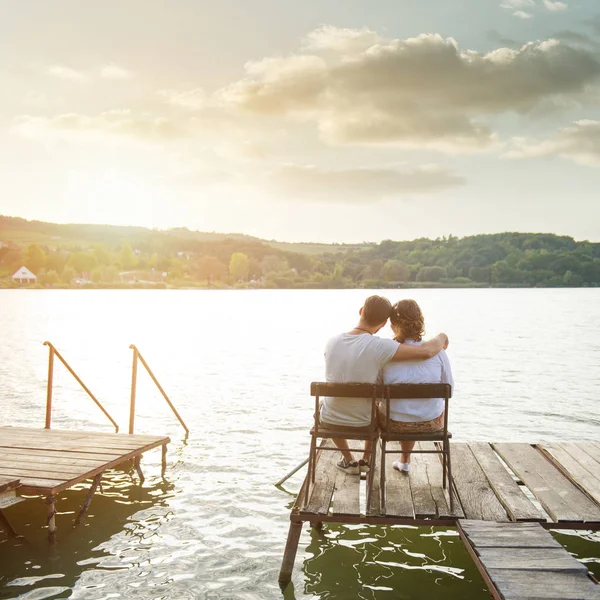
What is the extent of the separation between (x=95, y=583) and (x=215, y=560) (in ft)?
4.46

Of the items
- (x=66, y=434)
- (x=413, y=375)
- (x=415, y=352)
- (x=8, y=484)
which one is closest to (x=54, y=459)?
(x=8, y=484)

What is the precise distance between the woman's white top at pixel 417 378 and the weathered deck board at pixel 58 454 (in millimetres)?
3933

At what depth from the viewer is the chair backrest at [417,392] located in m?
6.34

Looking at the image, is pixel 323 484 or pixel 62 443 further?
pixel 62 443

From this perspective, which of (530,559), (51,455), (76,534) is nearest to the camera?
(530,559)

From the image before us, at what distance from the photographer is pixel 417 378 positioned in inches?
268

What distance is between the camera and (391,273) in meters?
148

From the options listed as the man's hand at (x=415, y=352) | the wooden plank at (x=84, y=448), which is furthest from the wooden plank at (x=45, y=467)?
the man's hand at (x=415, y=352)

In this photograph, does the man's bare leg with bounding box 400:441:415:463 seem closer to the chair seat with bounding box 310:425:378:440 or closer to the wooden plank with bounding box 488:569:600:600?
the chair seat with bounding box 310:425:378:440

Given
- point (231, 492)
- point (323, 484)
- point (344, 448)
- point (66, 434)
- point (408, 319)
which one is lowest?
point (231, 492)

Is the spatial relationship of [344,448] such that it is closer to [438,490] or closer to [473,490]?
[438,490]

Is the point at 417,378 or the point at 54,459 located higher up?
the point at 417,378

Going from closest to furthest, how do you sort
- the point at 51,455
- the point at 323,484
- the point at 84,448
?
the point at 323,484, the point at 51,455, the point at 84,448

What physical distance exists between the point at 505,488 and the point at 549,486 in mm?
540
